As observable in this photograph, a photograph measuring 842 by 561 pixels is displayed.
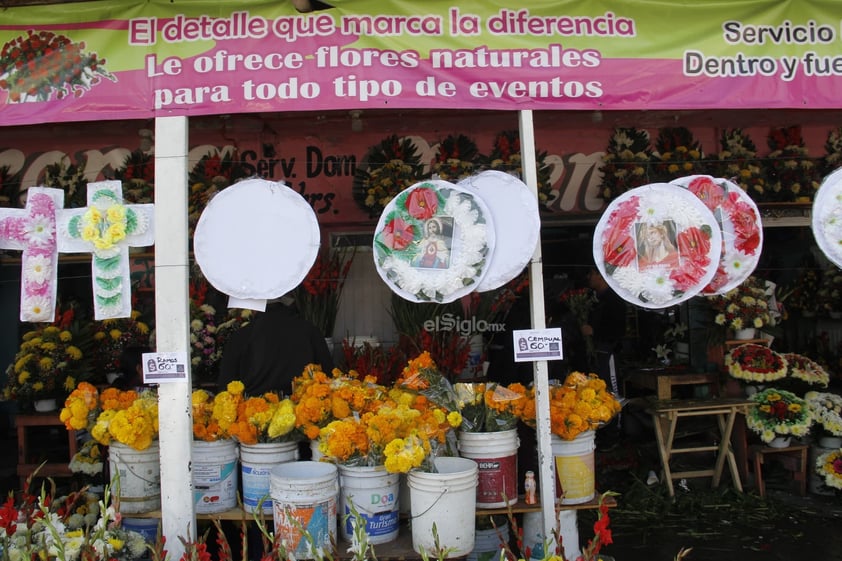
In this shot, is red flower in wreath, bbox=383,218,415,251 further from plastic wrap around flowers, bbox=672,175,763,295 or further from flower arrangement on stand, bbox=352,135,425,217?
flower arrangement on stand, bbox=352,135,425,217

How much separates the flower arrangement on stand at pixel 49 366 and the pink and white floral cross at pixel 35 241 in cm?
215

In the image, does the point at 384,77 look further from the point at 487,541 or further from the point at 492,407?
the point at 487,541

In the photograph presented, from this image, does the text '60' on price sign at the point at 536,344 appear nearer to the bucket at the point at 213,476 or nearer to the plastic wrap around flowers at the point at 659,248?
the plastic wrap around flowers at the point at 659,248

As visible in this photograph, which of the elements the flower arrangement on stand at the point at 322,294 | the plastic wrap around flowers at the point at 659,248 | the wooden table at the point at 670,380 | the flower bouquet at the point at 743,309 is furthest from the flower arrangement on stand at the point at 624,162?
the plastic wrap around flowers at the point at 659,248

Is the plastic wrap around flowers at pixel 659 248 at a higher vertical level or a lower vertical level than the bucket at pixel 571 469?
higher

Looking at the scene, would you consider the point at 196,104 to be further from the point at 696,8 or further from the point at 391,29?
the point at 696,8

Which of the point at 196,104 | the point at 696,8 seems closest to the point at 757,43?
the point at 696,8

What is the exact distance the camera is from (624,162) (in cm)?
651

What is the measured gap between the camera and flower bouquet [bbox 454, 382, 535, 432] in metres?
3.68

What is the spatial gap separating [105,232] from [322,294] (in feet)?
8.90

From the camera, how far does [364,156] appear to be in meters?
6.72

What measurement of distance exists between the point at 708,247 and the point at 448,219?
1.32 m

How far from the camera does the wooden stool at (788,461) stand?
221 inches

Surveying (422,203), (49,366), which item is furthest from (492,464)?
(49,366)
